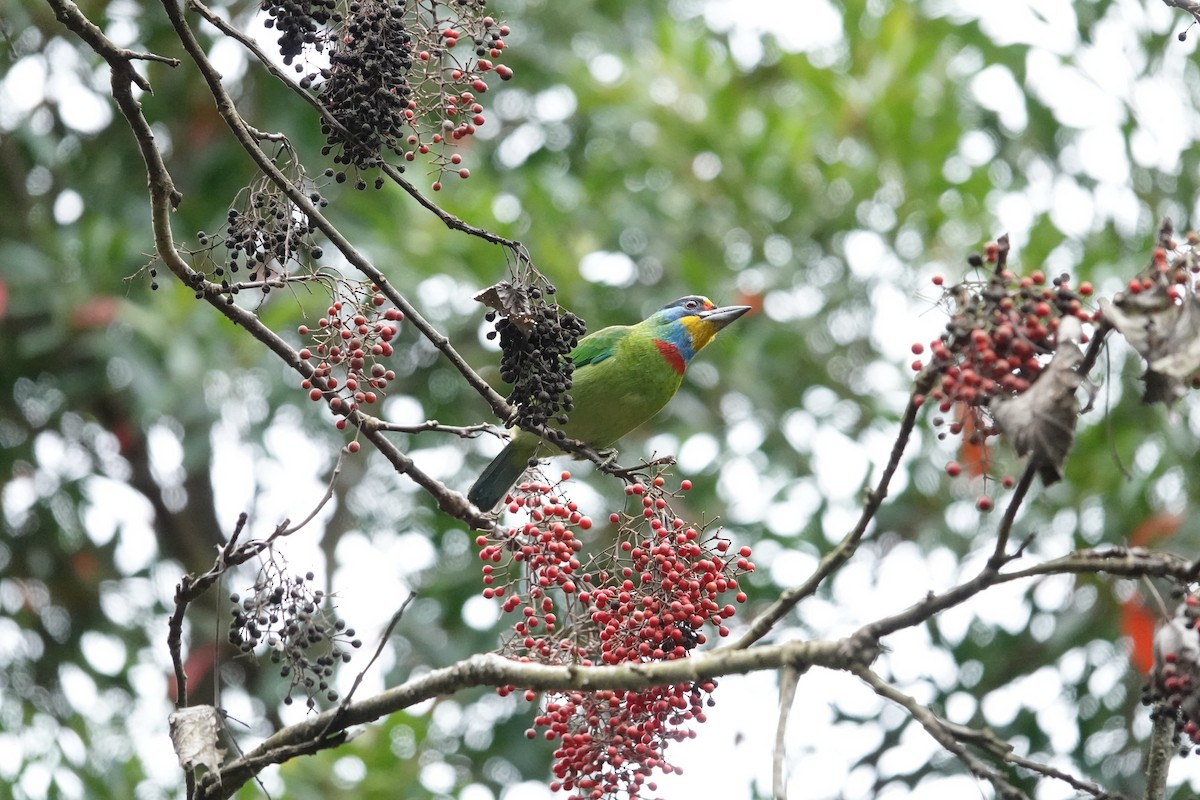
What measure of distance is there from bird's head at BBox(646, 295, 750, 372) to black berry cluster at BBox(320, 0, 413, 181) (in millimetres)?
2309

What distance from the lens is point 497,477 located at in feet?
15.3

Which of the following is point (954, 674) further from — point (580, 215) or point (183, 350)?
point (183, 350)

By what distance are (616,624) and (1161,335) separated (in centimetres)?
120

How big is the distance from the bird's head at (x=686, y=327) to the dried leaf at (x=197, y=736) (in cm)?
267

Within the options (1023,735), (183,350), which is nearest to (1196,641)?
(1023,735)

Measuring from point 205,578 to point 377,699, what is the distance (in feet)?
1.24

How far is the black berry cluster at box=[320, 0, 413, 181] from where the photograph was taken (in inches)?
106

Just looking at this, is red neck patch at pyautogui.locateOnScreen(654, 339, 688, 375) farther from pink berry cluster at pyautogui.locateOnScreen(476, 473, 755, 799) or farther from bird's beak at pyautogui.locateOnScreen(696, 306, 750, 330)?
pink berry cluster at pyautogui.locateOnScreen(476, 473, 755, 799)

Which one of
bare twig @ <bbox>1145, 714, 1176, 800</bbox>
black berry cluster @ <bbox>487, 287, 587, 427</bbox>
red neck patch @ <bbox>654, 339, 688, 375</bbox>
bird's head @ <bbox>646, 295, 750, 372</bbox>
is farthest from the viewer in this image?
bird's head @ <bbox>646, 295, 750, 372</bbox>

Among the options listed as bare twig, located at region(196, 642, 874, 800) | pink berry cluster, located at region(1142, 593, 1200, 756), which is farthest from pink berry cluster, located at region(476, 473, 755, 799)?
pink berry cluster, located at region(1142, 593, 1200, 756)

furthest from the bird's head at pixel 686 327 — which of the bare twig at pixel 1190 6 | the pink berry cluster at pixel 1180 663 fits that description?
the pink berry cluster at pixel 1180 663

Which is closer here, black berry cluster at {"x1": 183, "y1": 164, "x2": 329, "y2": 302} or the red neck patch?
black berry cluster at {"x1": 183, "y1": 164, "x2": 329, "y2": 302}

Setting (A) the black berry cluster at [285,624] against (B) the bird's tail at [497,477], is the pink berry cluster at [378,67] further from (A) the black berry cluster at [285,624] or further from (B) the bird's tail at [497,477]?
(B) the bird's tail at [497,477]

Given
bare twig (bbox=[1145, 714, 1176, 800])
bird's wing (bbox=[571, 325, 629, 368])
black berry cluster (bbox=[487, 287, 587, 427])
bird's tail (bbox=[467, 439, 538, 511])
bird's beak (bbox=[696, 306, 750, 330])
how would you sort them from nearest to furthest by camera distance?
bare twig (bbox=[1145, 714, 1176, 800]) → black berry cluster (bbox=[487, 287, 587, 427]) → bird's tail (bbox=[467, 439, 538, 511]) → bird's wing (bbox=[571, 325, 629, 368]) → bird's beak (bbox=[696, 306, 750, 330])
